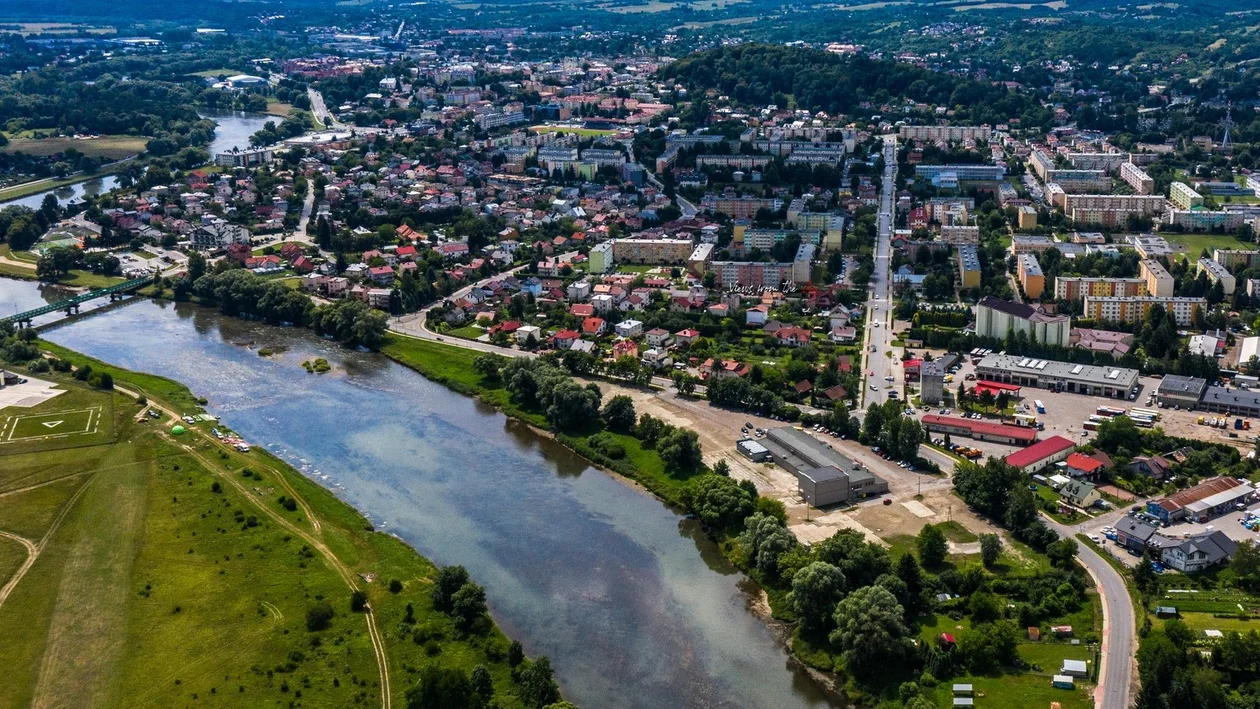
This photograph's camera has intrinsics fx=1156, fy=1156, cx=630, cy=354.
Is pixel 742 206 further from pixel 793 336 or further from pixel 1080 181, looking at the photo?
pixel 793 336

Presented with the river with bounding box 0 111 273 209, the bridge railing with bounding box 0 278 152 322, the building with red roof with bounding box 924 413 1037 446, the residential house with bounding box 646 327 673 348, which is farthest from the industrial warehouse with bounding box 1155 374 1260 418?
the river with bounding box 0 111 273 209

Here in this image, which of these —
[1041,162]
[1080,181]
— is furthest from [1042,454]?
[1041,162]

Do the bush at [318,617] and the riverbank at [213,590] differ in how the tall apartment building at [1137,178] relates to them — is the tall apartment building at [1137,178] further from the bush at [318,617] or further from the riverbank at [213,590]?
the bush at [318,617]

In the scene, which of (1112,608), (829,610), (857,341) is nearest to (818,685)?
(829,610)

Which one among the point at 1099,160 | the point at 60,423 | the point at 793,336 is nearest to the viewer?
the point at 60,423

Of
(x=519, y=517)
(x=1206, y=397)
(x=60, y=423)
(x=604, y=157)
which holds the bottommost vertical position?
(x=519, y=517)

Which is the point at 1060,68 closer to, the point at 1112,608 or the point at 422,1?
the point at 1112,608

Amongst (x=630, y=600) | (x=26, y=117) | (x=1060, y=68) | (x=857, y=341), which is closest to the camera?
(x=630, y=600)

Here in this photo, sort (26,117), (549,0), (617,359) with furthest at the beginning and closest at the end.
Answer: (549,0) → (26,117) → (617,359)
